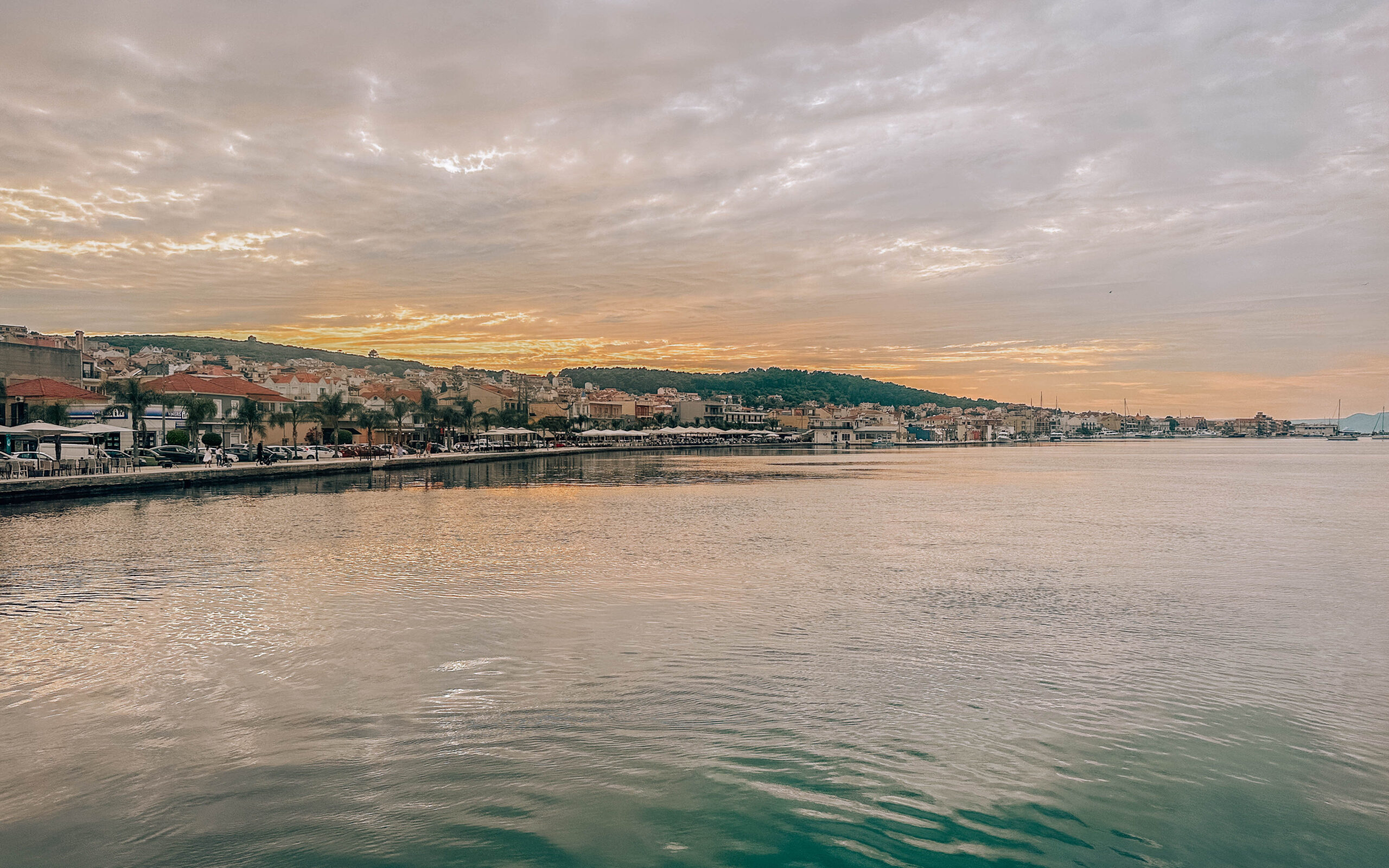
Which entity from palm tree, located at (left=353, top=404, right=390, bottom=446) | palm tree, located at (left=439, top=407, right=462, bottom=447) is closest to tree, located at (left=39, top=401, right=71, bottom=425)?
palm tree, located at (left=353, top=404, right=390, bottom=446)

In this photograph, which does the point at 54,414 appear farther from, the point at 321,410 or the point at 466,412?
the point at 466,412

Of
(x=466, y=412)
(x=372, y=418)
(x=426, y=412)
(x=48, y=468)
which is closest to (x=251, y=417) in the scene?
(x=48, y=468)

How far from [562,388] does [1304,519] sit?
4745 inches

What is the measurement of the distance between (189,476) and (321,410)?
1266 inches

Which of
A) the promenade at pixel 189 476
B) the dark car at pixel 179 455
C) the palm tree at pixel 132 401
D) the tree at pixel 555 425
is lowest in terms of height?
the promenade at pixel 189 476

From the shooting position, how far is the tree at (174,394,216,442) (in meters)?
42.2

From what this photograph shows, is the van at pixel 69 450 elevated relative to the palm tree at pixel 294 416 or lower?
lower

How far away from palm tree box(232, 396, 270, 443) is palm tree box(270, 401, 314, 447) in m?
0.61

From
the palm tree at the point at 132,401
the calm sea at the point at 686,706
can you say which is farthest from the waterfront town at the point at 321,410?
the calm sea at the point at 686,706

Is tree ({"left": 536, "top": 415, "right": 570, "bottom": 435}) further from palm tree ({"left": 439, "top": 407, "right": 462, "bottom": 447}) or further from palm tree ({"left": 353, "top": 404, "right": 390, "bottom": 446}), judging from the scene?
palm tree ({"left": 353, "top": 404, "right": 390, "bottom": 446})

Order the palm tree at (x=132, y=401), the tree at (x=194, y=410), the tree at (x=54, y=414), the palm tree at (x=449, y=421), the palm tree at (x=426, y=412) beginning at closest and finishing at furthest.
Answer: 1. the palm tree at (x=132, y=401)
2. the tree at (x=54, y=414)
3. the tree at (x=194, y=410)
4. the palm tree at (x=449, y=421)
5. the palm tree at (x=426, y=412)

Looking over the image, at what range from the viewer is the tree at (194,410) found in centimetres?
4222

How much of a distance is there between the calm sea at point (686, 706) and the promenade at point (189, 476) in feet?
32.7

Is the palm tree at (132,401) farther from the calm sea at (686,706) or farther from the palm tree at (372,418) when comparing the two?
the palm tree at (372,418)
